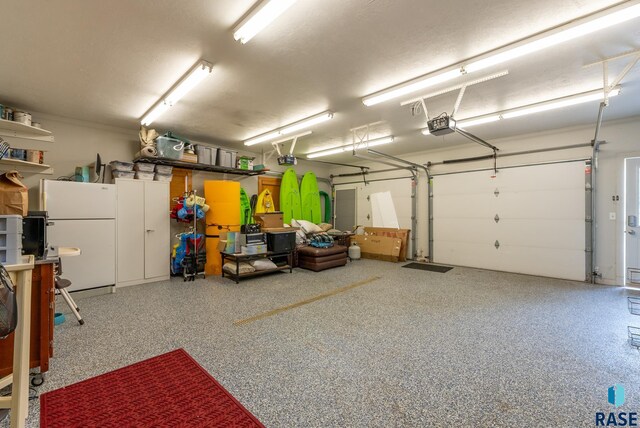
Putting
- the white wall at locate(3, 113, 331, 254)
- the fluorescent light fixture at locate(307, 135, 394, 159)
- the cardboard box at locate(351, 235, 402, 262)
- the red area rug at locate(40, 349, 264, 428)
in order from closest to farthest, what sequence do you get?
the red area rug at locate(40, 349, 264, 428) → the white wall at locate(3, 113, 331, 254) → the fluorescent light fixture at locate(307, 135, 394, 159) → the cardboard box at locate(351, 235, 402, 262)

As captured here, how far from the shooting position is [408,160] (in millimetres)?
7582

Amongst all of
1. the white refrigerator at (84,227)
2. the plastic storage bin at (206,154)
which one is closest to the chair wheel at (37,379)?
the white refrigerator at (84,227)

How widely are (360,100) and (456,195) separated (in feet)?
13.7

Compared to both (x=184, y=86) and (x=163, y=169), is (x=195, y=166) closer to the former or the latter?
(x=163, y=169)

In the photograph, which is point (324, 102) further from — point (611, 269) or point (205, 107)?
point (611, 269)

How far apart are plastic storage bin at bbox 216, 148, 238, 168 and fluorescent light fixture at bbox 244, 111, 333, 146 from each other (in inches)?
21.2

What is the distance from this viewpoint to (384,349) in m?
2.44

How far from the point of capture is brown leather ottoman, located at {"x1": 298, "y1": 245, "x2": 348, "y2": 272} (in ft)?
19.2

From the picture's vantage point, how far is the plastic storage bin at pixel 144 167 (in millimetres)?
4848

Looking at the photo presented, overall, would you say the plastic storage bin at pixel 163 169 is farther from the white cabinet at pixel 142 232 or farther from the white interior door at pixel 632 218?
the white interior door at pixel 632 218

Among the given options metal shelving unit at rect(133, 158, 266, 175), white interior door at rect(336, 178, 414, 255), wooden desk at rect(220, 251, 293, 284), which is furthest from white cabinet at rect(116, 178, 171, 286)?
white interior door at rect(336, 178, 414, 255)

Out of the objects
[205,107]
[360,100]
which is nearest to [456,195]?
[360,100]

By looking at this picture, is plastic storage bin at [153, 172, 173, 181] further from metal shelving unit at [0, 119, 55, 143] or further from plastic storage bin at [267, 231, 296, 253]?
plastic storage bin at [267, 231, 296, 253]

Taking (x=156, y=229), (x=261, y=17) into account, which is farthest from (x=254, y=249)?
(x=261, y=17)
